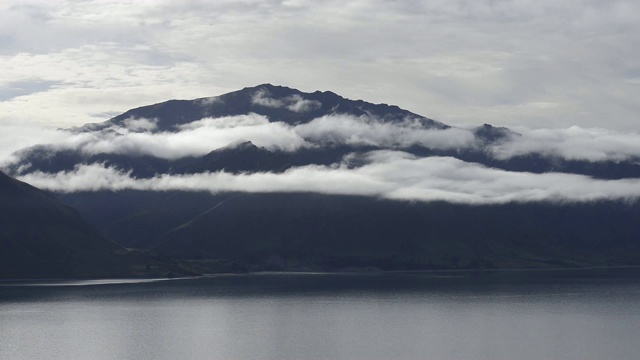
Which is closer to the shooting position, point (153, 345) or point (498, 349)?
point (498, 349)

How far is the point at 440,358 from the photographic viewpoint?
175m

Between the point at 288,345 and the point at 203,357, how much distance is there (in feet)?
76.9

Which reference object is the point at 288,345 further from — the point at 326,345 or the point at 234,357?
the point at 234,357

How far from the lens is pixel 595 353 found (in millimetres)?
180000

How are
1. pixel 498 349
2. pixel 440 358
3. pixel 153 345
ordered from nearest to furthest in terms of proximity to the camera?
→ 1. pixel 440 358
2. pixel 498 349
3. pixel 153 345

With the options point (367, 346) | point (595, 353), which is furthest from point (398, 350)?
point (595, 353)

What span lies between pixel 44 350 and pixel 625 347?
11914cm

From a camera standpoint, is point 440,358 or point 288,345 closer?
point 440,358

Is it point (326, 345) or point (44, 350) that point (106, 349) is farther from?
point (326, 345)

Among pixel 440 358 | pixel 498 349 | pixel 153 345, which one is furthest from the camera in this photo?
pixel 153 345

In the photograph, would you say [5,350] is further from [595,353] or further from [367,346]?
[595,353]

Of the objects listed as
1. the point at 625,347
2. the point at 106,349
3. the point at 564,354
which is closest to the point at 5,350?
the point at 106,349

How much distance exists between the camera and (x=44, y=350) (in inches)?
7466

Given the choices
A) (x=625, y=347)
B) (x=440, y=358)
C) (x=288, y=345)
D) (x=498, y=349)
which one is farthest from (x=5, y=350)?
(x=625, y=347)
